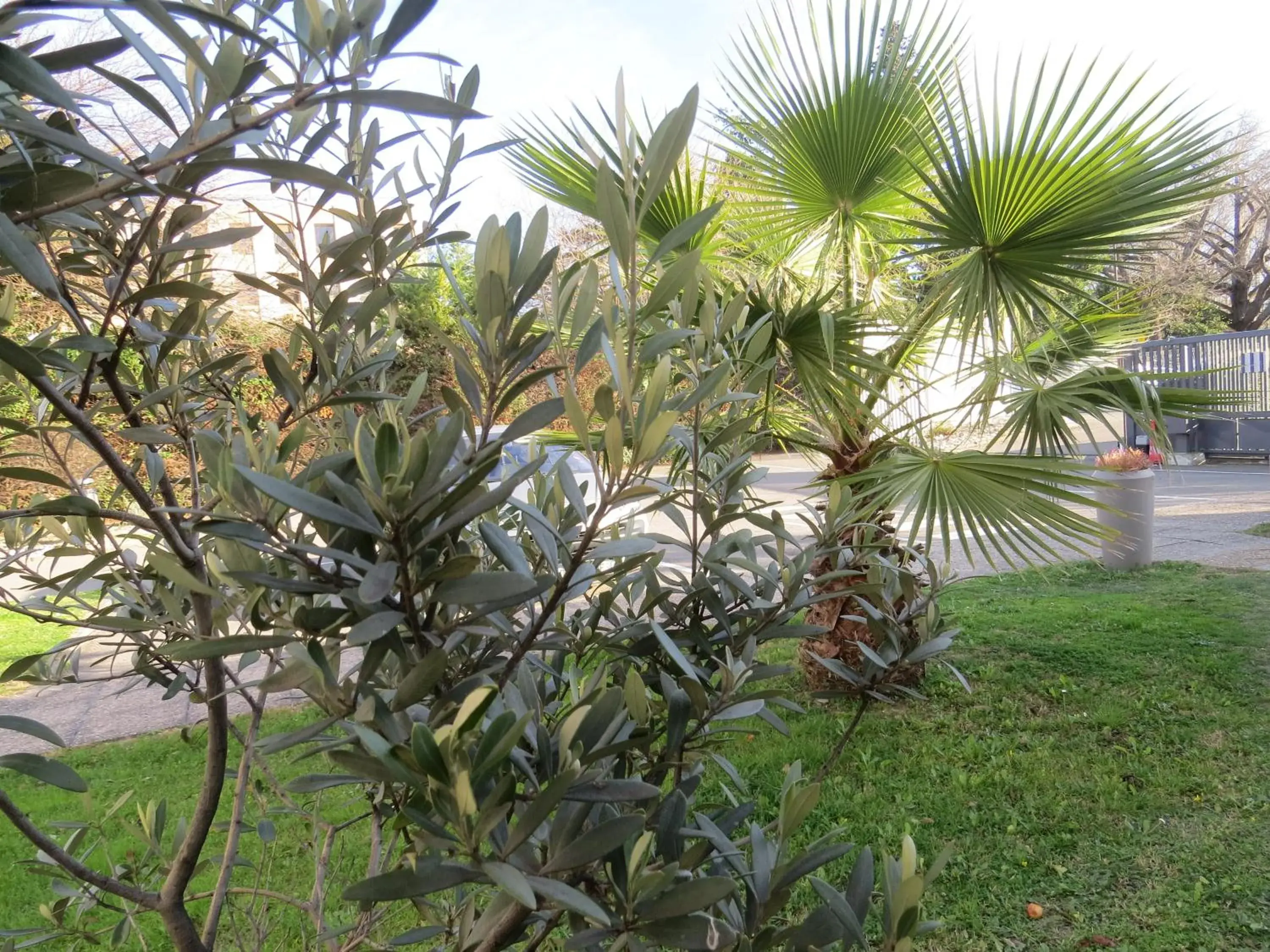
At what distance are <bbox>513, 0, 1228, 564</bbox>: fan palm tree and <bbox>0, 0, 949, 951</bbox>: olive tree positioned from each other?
63.8 inches

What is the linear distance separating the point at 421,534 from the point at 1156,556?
8277 millimetres

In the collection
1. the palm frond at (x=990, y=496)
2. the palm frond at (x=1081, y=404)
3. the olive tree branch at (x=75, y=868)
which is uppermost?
the palm frond at (x=1081, y=404)

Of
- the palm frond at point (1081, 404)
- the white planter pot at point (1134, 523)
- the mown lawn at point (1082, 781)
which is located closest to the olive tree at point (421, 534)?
the mown lawn at point (1082, 781)

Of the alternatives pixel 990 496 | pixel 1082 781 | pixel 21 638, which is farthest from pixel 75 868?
pixel 21 638

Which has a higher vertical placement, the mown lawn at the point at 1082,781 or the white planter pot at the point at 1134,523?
the white planter pot at the point at 1134,523

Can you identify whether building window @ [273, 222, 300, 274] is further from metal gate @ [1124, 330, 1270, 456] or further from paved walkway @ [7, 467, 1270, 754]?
metal gate @ [1124, 330, 1270, 456]

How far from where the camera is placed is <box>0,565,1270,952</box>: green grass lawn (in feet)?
7.63

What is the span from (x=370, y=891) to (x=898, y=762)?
3.19 metres

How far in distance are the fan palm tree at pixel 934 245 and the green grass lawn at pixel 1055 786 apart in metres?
0.95

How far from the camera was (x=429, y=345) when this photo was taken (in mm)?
9555

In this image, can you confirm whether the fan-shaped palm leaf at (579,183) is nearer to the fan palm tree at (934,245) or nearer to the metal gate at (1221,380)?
the fan palm tree at (934,245)

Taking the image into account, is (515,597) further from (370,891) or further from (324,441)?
(324,441)

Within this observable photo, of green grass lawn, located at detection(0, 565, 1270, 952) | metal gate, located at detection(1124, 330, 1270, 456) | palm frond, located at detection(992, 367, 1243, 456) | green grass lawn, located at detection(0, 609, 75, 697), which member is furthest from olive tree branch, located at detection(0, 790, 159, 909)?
metal gate, located at detection(1124, 330, 1270, 456)

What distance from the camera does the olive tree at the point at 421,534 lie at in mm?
510
